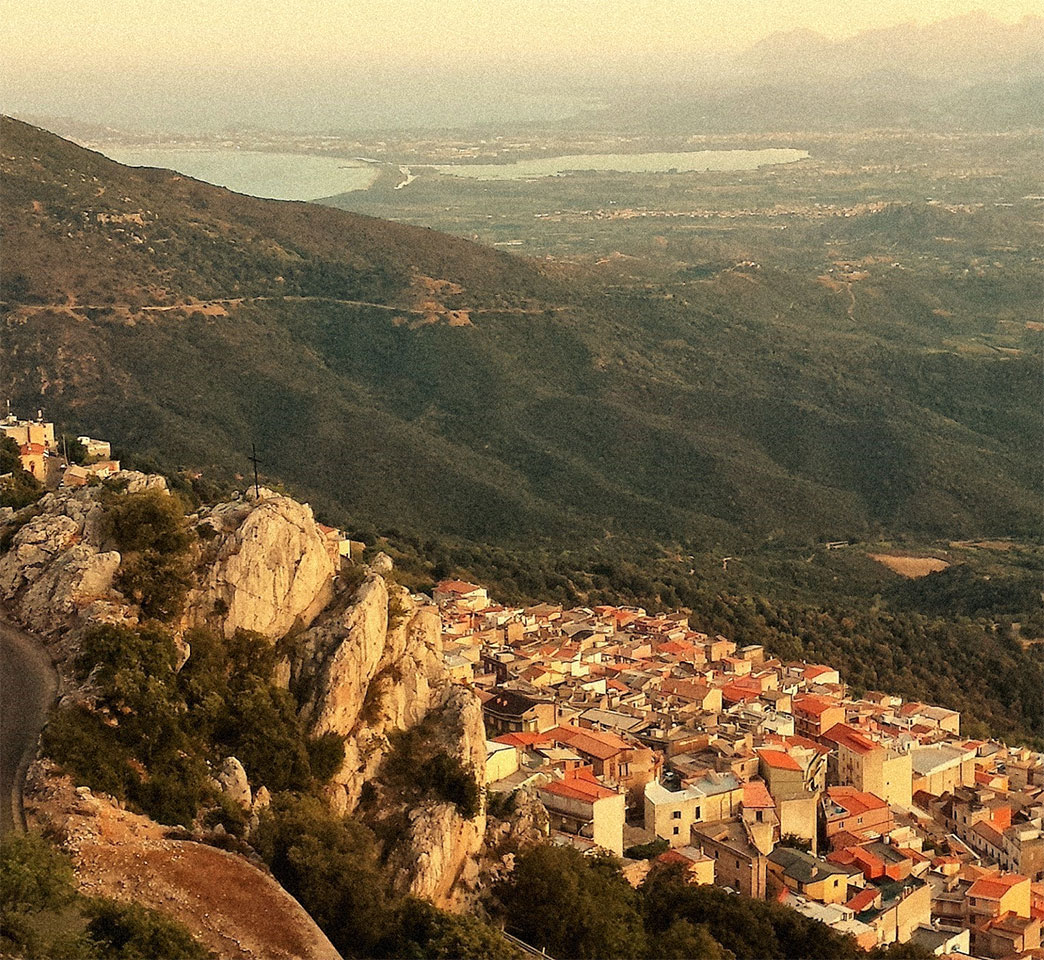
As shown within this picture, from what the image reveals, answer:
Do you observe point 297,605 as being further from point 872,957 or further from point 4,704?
point 872,957

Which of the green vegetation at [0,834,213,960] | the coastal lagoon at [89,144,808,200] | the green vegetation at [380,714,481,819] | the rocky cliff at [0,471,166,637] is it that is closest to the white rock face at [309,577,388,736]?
the green vegetation at [380,714,481,819]

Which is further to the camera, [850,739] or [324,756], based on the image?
[850,739]

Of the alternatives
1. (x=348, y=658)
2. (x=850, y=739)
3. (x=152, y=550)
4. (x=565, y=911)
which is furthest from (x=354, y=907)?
(x=850, y=739)

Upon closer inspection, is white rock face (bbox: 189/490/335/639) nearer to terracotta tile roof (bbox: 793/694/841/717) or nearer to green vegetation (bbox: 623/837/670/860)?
green vegetation (bbox: 623/837/670/860)

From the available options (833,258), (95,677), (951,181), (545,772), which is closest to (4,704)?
(95,677)

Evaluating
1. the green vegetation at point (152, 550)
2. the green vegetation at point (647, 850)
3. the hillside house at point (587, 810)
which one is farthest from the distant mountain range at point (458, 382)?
the green vegetation at point (152, 550)

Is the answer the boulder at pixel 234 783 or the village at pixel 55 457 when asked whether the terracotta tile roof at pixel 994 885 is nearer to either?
the boulder at pixel 234 783

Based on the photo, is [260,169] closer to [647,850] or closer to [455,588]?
[455,588]
